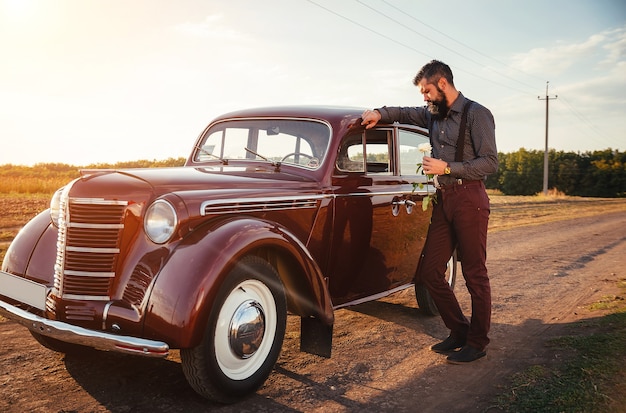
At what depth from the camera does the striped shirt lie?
13.5ft

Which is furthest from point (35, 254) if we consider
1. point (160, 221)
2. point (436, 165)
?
point (436, 165)

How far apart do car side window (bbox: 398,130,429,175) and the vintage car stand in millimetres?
528

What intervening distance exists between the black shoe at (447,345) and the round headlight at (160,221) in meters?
2.45

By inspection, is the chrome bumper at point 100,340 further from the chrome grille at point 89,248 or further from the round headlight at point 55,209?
the round headlight at point 55,209

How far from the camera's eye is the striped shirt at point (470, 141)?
162 inches

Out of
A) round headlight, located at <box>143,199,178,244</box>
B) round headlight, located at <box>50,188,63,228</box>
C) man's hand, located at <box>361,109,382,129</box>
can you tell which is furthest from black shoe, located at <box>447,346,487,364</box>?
round headlight, located at <box>50,188,63,228</box>

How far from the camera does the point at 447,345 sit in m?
4.44

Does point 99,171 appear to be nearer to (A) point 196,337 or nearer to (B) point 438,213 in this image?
(A) point 196,337

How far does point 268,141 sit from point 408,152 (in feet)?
4.61

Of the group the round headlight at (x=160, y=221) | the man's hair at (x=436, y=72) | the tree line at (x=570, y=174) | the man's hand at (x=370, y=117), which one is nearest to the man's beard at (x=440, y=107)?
the man's hair at (x=436, y=72)

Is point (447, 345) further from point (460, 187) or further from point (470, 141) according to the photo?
point (470, 141)

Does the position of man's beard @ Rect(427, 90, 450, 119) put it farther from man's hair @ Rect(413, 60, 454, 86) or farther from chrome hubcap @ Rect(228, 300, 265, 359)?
chrome hubcap @ Rect(228, 300, 265, 359)

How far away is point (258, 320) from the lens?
3443 millimetres

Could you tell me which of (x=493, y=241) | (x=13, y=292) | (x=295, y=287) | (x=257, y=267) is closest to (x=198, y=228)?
(x=257, y=267)
